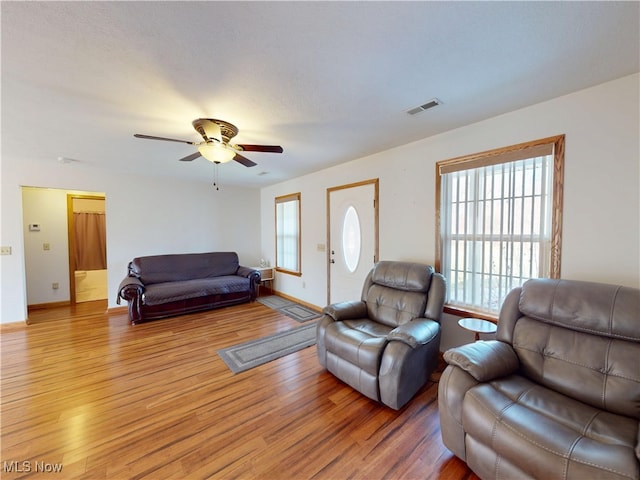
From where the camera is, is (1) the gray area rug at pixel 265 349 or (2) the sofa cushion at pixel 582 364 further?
(1) the gray area rug at pixel 265 349

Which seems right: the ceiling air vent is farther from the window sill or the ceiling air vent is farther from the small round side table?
the window sill

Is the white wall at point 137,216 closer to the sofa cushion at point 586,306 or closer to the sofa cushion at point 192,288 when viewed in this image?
the sofa cushion at point 192,288

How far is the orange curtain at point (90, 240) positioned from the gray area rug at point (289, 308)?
3.38 metres

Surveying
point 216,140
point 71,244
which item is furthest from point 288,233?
point 71,244

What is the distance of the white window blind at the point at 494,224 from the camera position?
2.19m

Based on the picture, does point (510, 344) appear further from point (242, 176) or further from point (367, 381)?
point (242, 176)

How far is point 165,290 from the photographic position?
4.08m

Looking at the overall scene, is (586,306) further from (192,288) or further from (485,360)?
(192,288)

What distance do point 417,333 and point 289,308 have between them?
2938 mm

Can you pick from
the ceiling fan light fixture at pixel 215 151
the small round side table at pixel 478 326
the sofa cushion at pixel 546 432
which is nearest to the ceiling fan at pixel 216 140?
the ceiling fan light fixture at pixel 215 151

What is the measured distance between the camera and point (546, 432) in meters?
1.21

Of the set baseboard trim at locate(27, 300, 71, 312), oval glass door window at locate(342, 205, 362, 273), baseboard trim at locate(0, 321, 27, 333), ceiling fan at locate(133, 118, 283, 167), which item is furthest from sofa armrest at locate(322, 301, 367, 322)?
baseboard trim at locate(27, 300, 71, 312)

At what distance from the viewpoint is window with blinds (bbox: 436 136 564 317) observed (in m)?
2.15

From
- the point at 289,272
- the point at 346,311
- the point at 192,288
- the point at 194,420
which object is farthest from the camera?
the point at 289,272
